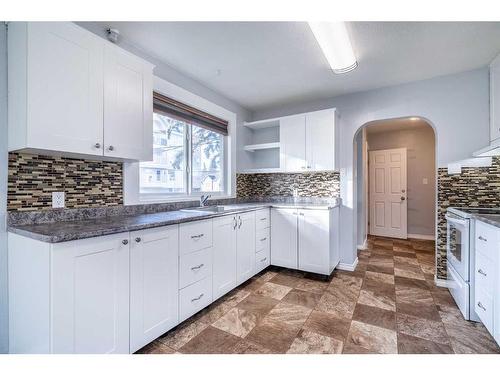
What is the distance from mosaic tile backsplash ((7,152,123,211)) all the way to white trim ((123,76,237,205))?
7cm

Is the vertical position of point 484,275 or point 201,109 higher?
point 201,109

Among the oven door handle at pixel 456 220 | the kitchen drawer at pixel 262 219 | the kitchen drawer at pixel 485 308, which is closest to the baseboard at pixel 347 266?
the kitchen drawer at pixel 262 219

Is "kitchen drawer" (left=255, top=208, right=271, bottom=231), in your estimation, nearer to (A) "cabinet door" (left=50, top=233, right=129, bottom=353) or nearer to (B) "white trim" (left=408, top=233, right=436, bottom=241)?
(A) "cabinet door" (left=50, top=233, right=129, bottom=353)

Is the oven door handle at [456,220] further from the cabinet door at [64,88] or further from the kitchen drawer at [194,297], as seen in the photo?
Answer: the cabinet door at [64,88]

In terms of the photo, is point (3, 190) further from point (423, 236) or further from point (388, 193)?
point (423, 236)

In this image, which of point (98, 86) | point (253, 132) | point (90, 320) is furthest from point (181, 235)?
point (253, 132)

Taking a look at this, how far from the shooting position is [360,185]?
4191 mm

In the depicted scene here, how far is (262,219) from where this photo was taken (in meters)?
2.95

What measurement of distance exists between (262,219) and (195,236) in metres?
1.19

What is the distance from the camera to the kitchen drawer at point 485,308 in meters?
1.60

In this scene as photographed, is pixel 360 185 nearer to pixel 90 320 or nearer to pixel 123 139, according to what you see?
pixel 123 139

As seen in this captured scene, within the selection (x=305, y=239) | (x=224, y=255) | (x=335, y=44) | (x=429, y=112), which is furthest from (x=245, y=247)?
(x=429, y=112)

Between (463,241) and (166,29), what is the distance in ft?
10.0

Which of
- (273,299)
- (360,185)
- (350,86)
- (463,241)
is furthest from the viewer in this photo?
(360,185)
